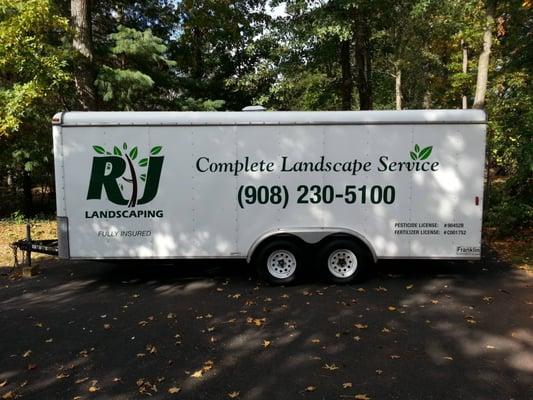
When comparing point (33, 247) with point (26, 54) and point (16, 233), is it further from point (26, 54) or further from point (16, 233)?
point (16, 233)

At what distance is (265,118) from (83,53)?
8.87 meters

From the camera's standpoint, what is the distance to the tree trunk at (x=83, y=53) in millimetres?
13891

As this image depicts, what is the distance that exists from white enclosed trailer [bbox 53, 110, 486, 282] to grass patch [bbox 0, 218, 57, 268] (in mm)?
3949

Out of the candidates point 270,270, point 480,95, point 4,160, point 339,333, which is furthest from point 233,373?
point 4,160

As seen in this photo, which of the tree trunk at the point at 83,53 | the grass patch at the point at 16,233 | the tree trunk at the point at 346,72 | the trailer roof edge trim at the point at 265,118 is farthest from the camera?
the tree trunk at the point at 346,72

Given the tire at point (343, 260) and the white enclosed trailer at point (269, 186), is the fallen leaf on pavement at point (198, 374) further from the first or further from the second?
the tire at point (343, 260)

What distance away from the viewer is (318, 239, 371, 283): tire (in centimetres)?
757

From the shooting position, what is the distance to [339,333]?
572cm

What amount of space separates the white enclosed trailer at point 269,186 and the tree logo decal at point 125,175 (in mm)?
16

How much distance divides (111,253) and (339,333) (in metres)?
3.97

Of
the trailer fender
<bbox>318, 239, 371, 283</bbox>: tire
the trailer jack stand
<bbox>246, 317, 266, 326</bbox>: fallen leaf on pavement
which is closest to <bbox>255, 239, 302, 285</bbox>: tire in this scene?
the trailer fender

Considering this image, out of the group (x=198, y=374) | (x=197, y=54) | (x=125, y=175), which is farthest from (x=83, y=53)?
(x=198, y=374)

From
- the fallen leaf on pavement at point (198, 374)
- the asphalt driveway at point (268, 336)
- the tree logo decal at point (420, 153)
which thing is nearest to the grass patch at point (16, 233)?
the asphalt driveway at point (268, 336)

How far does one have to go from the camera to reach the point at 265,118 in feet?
24.4
